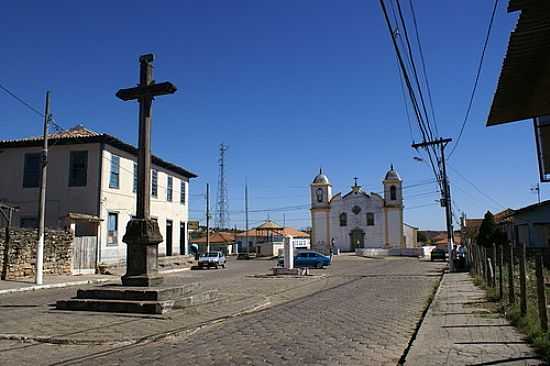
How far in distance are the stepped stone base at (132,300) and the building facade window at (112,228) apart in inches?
681

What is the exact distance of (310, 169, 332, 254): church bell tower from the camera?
70.1 metres

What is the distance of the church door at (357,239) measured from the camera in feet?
224

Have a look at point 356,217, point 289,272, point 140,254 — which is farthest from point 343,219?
point 140,254

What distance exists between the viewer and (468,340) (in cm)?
772

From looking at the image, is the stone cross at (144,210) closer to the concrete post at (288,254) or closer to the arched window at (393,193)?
the concrete post at (288,254)

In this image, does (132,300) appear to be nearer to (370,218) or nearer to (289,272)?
(289,272)

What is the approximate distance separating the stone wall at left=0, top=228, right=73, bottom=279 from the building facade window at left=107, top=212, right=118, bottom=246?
370cm

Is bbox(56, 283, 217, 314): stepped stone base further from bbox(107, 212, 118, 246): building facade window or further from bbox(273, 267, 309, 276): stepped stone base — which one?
bbox(107, 212, 118, 246): building facade window

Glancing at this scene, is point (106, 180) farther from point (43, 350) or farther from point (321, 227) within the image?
point (321, 227)

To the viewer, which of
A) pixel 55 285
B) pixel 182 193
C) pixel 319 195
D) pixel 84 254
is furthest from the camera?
pixel 319 195

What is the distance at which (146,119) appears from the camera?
13.2 metres

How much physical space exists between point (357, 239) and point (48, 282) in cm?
5209

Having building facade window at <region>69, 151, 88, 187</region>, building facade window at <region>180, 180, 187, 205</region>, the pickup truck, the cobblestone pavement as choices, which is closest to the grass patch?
the cobblestone pavement

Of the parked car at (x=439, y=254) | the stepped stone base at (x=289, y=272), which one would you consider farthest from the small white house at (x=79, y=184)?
the parked car at (x=439, y=254)
